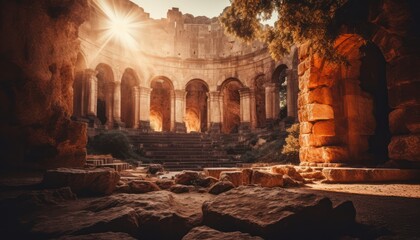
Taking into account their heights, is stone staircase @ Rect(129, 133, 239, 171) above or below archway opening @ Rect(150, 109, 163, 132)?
below

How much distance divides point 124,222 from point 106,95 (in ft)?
64.6

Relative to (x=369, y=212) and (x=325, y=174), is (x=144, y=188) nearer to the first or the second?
(x=369, y=212)

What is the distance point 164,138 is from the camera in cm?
1677

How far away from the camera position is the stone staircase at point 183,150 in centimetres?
1352

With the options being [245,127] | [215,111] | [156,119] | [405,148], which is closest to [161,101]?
[156,119]

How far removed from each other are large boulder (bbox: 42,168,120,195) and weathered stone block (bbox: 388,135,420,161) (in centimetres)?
536

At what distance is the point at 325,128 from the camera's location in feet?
23.6

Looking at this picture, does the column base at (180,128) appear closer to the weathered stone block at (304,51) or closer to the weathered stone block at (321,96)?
the weathered stone block at (304,51)

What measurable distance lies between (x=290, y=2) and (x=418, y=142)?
3.73m

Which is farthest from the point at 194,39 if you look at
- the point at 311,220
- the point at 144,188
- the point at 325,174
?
the point at 311,220

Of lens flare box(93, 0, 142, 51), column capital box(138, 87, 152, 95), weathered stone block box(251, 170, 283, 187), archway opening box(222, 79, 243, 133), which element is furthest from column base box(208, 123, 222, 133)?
weathered stone block box(251, 170, 283, 187)

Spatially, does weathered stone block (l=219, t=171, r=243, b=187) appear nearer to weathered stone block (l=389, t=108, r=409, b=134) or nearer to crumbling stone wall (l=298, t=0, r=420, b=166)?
crumbling stone wall (l=298, t=0, r=420, b=166)

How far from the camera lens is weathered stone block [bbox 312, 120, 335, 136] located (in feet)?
23.6

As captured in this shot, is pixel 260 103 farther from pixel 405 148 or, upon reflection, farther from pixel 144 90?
pixel 405 148
